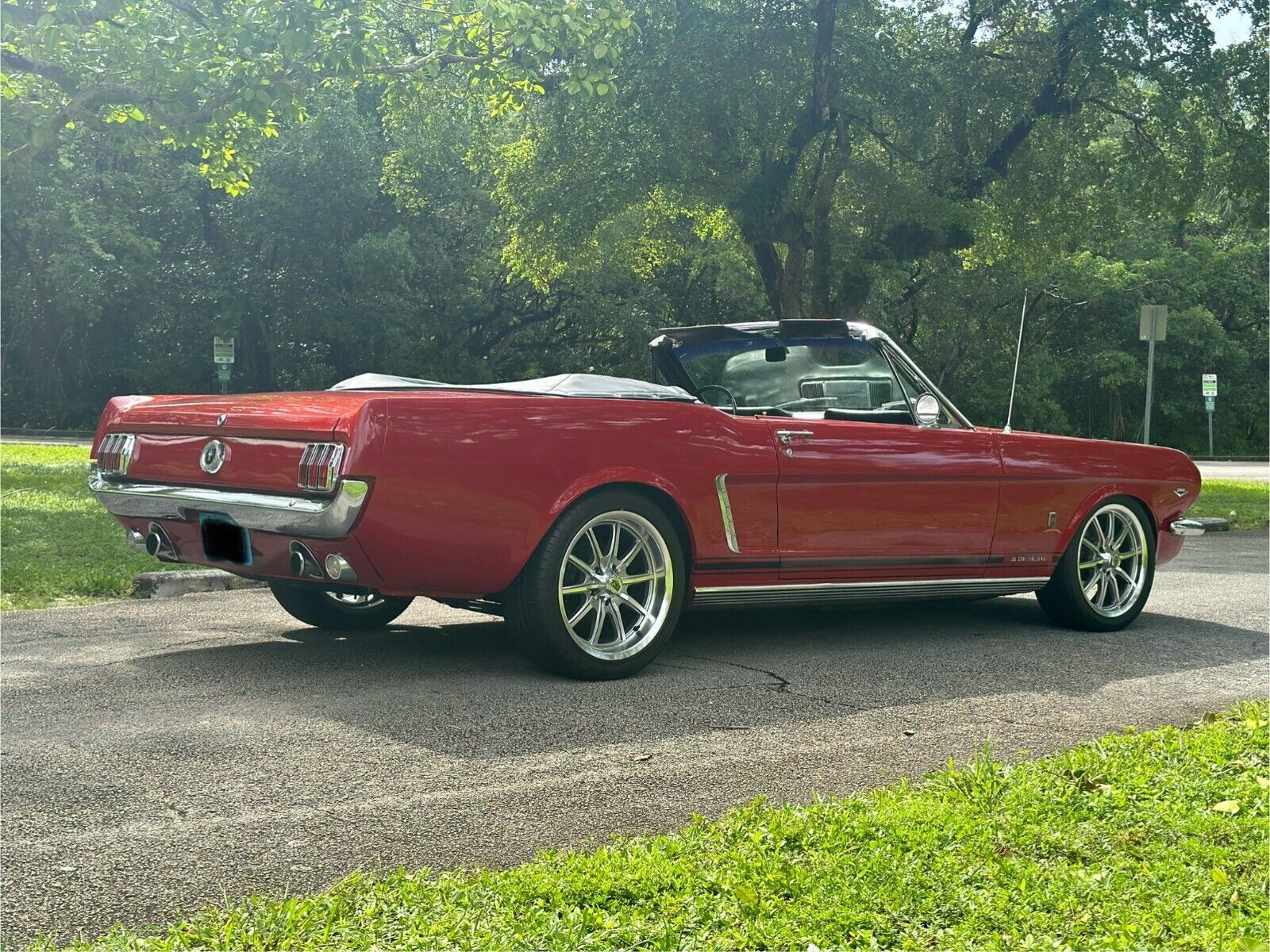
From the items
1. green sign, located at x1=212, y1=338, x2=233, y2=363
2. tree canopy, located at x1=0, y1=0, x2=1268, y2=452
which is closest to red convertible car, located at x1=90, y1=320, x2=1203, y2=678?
tree canopy, located at x1=0, y1=0, x2=1268, y2=452

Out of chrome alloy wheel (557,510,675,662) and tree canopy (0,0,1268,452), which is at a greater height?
tree canopy (0,0,1268,452)

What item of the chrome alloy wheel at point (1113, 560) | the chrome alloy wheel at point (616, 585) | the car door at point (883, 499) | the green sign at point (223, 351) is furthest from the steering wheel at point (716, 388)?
the green sign at point (223, 351)

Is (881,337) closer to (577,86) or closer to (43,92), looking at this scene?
(577,86)

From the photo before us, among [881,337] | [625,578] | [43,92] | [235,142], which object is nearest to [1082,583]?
[881,337]

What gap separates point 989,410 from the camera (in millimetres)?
44906

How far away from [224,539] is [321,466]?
72 centimetres

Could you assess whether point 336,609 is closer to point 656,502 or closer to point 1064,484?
point 656,502

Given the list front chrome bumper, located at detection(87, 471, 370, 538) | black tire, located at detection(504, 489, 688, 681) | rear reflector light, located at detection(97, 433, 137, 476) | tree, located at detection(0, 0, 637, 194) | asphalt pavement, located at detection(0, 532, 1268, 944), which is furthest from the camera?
tree, located at detection(0, 0, 637, 194)

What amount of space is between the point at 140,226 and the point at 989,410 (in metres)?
26.8

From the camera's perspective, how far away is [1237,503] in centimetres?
1836

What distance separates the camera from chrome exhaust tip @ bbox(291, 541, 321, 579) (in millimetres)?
4879

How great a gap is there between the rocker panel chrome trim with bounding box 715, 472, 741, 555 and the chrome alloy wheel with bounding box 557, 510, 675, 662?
12.2 inches

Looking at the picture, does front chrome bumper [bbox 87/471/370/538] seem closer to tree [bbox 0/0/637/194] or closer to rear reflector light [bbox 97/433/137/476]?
rear reflector light [bbox 97/433/137/476]

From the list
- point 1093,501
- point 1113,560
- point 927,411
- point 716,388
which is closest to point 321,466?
point 716,388
